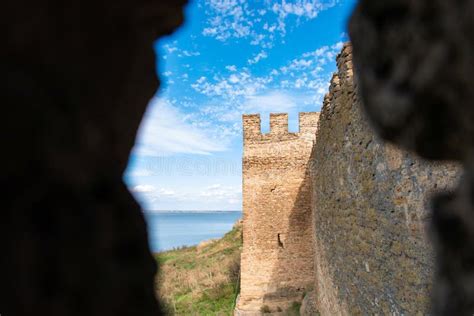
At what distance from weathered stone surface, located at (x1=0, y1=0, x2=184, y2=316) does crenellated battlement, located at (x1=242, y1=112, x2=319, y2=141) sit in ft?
34.8

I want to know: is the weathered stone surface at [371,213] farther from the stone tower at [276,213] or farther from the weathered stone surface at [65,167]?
the stone tower at [276,213]

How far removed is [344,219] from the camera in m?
5.15

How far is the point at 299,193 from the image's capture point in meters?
11.1

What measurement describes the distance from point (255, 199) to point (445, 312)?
10591 millimetres

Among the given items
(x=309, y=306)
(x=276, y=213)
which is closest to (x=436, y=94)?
(x=309, y=306)

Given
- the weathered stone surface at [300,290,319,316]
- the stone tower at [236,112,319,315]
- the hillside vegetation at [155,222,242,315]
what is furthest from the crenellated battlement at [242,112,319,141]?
the hillside vegetation at [155,222,242,315]

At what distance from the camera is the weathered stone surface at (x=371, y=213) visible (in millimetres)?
2850

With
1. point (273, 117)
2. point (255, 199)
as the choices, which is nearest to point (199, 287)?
point (255, 199)

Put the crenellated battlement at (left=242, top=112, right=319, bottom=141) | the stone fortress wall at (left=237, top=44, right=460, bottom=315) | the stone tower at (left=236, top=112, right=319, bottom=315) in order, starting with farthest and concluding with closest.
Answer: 1. the crenellated battlement at (left=242, top=112, right=319, bottom=141)
2. the stone tower at (left=236, top=112, right=319, bottom=315)
3. the stone fortress wall at (left=237, top=44, right=460, bottom=315)

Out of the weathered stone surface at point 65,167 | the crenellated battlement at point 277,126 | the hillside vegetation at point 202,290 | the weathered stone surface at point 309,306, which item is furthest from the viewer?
the hillside vegetation at point 202,290

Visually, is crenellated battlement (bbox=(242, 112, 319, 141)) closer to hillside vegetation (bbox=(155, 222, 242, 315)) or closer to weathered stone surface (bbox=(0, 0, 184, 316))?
hillside vegetation (bbox=(155, 222, 242, 315))

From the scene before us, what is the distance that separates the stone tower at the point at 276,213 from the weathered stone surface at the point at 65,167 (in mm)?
10451

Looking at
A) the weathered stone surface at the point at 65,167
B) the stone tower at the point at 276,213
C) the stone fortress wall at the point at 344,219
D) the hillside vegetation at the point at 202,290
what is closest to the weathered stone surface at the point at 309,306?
the stone fortress wall at the point at 344,219

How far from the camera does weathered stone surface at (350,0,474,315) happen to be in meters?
0.69
